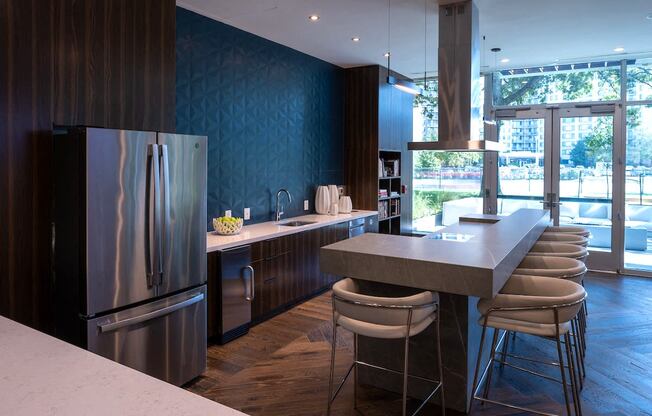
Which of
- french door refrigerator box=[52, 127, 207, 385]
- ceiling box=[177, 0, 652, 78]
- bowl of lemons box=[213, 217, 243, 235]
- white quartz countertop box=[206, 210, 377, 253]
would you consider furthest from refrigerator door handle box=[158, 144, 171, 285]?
ceiling box=[177, 0, 652, 78]

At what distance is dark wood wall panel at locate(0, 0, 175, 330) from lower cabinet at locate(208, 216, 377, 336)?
4.31 ft

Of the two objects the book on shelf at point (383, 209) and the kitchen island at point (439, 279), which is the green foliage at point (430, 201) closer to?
the book on shelf at point (383, 209)

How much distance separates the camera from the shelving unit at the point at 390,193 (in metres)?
6.97

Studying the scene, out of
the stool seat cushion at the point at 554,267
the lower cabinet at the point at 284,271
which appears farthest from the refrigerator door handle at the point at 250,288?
the stool seat cushion at the point at 554,267

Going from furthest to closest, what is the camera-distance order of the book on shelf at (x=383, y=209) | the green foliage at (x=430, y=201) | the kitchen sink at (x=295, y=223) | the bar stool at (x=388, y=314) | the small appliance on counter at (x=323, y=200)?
the green foliage at (x=430, y=201), the book on shelf at (x=383, y=209), the small appliance on counter at (x=323, y=200), the kitchen sink at (x=295, y=223), the bar stool at (x=388, y=314)

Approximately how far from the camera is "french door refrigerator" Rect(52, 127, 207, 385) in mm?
2594

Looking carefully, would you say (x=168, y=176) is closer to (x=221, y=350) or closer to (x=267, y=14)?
(x=221, y=350)

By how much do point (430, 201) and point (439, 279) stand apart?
5.54 m

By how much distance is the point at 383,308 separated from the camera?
92.5 inches

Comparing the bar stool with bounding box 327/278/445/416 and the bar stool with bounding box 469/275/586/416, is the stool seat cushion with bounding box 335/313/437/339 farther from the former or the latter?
the bar stool with bounding box 469/275/586/416

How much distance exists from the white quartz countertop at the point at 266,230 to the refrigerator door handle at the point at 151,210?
0.83 m

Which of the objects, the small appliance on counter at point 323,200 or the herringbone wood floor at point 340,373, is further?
the small appliance on counter at point 323,200

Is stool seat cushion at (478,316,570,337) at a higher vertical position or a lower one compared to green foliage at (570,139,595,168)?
lower

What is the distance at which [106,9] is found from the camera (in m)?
3.03
